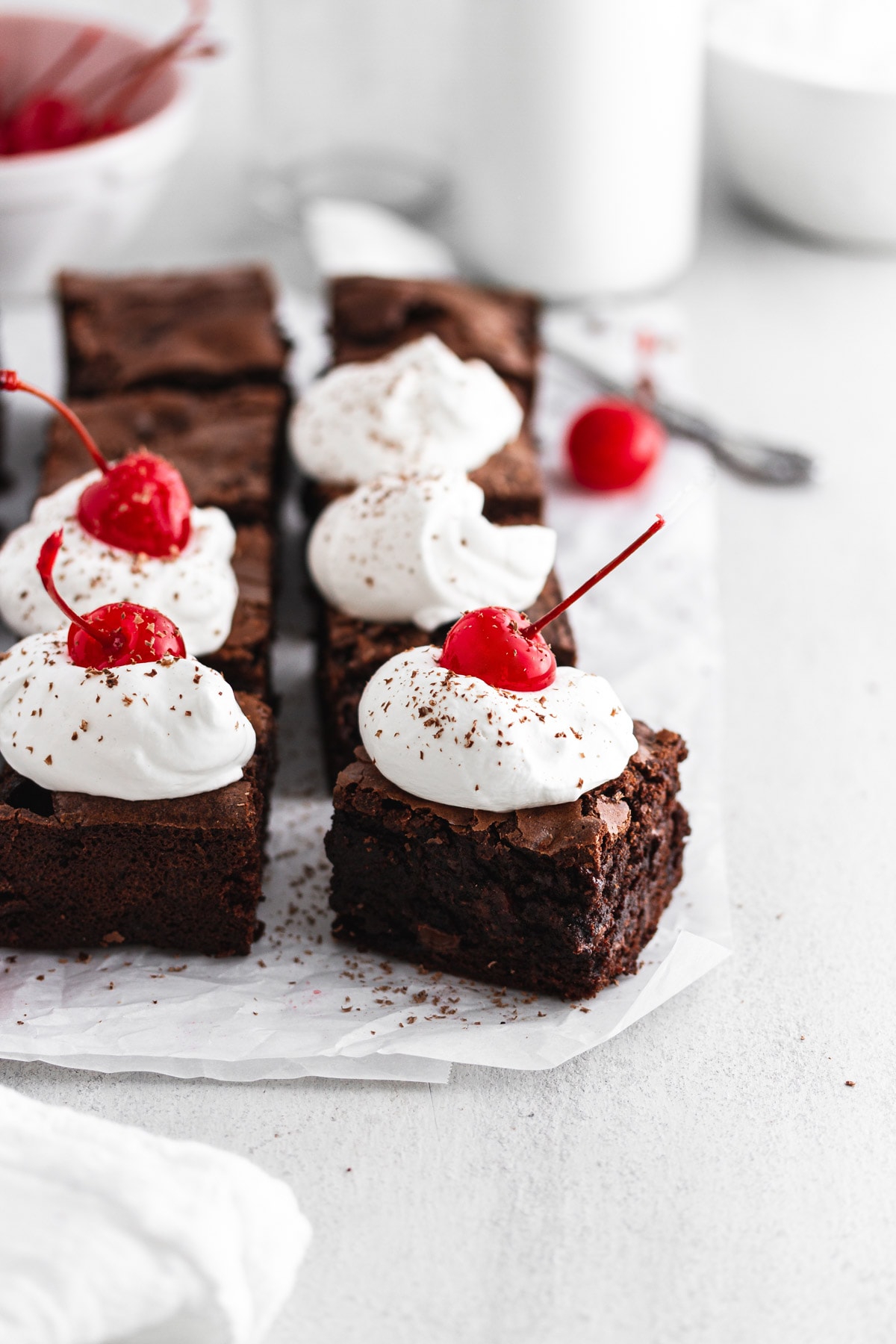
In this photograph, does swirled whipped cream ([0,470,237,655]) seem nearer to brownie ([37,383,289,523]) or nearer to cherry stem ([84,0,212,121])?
brownie ([37,383,289,523])

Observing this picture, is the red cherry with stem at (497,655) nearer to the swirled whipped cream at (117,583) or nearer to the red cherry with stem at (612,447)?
the swirled whipped cream at (117,583)


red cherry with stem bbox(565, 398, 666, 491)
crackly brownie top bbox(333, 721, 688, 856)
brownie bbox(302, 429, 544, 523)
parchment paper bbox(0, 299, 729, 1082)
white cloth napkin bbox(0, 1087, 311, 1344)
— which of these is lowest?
parchment paper bbox(0, 299, 729, 1082)

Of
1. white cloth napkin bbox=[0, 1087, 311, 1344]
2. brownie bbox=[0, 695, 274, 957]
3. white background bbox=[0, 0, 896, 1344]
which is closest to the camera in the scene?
white cloth napkin bbox=[0, 1087, 311, 1344]

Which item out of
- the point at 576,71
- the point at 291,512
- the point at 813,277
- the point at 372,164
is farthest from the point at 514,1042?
the point at 372,164

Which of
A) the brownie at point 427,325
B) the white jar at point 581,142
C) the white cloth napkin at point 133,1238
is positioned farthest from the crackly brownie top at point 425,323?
the white cloth napkin at point 133,1238

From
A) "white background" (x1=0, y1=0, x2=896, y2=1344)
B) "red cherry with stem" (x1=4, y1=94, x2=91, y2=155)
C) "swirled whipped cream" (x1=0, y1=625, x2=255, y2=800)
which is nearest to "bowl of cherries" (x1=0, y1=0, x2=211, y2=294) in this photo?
"red cherry with stem" (x1=4, y1=94, x2=91, y2=155)

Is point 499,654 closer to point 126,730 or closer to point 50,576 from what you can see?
point 126,730

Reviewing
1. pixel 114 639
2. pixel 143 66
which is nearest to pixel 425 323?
pixel 143 66

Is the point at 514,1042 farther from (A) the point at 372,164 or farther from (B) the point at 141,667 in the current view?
(A) the point at 372,164
